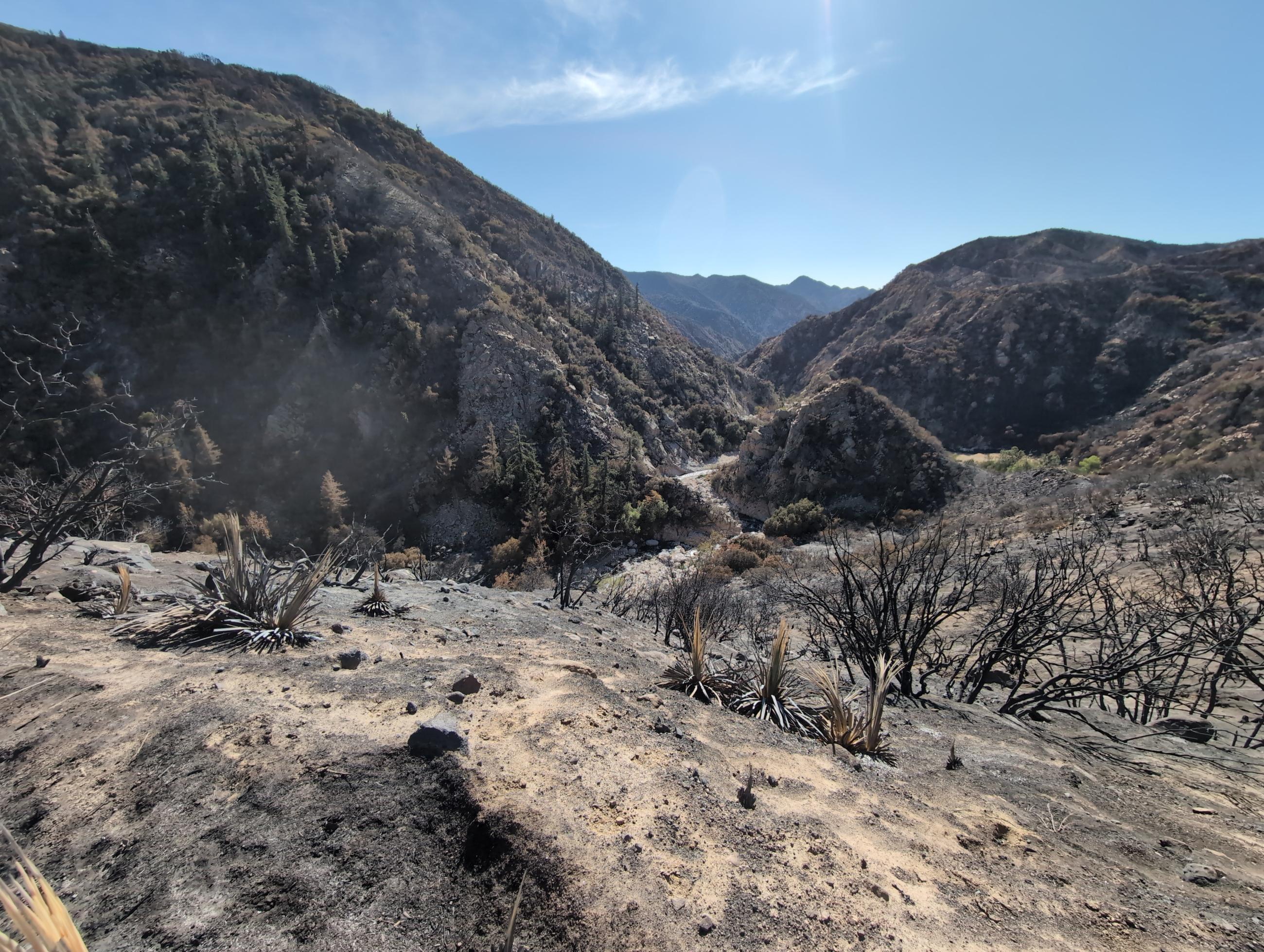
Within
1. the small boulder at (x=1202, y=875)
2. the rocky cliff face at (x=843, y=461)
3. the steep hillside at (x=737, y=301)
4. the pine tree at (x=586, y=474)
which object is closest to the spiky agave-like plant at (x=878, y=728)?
the small boulder at (x=1202, y=875)

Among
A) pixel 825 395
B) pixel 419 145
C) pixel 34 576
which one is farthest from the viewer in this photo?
Result: pixel 419 145

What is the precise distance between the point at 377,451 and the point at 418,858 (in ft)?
104

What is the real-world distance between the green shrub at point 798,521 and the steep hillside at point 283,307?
1020 cm

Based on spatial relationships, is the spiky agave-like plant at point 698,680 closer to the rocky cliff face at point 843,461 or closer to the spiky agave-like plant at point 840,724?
the spiky agave-like plant at point 840,724

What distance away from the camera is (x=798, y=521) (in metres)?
24.2

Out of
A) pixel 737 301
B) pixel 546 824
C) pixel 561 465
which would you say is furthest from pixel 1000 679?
pixel 737 301

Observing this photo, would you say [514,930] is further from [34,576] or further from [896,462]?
[896,462]

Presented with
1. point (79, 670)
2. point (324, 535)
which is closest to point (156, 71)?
point (324, 535)

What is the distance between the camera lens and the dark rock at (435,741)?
8.93ft

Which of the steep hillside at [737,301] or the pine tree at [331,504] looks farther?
the steep hillside at [737,301]

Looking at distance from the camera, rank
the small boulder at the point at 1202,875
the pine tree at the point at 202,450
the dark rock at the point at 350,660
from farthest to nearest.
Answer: the pine tree at the point at 202,450 → the dark rock at the point at 350,660 → the small boulder at the point at 1202,875

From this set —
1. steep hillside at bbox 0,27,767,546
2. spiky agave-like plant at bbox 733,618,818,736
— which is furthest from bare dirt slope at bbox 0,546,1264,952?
steep hillside at bbox 0,27,767,546

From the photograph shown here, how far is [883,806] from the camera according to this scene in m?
2.91

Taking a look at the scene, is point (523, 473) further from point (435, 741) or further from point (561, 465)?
point (435, 741)
